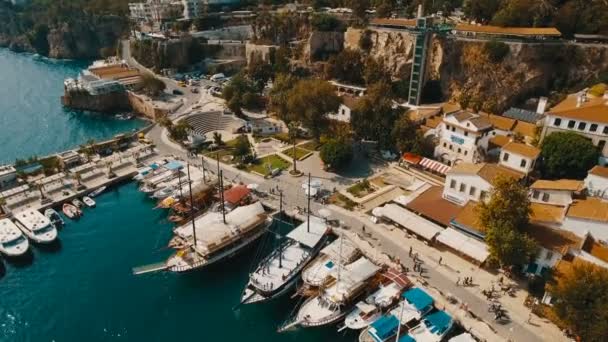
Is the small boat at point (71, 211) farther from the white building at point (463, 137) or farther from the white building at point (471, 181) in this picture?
the white building at point (463, 137)

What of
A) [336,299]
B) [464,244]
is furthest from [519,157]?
[336,299]

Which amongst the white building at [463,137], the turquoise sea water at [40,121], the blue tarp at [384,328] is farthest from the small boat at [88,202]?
the white building at [463,137]

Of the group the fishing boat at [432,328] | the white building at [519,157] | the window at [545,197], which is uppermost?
the white building at [519,157]

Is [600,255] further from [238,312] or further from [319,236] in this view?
[238,312]

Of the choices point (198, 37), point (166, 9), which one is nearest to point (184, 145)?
point (198, 37)

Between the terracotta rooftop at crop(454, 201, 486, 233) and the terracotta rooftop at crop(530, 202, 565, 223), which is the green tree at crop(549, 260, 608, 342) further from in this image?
the terracotta rooftop at crop(454, 201, 486, 233)

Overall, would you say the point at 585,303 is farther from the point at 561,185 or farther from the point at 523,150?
the point at 523,150
